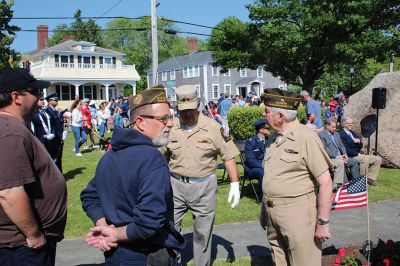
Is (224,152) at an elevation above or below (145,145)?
below

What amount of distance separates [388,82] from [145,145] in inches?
501

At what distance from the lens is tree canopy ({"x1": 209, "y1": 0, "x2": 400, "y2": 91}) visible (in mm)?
24203

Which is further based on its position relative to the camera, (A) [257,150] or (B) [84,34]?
(B) [84,34]

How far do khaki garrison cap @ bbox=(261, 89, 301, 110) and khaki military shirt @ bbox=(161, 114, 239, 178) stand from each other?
3.50 feet

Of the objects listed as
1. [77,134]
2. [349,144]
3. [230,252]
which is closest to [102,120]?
[77,134]

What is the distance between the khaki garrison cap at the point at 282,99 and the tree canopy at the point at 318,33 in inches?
843

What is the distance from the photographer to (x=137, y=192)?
2.53m

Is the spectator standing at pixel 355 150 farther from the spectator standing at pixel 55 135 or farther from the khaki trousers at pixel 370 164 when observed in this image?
the spectator standing at pixel 55 135

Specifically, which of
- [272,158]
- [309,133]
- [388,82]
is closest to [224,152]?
[272,158]

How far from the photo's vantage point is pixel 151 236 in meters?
2.48

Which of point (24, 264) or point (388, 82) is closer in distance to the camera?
point (24, 264)

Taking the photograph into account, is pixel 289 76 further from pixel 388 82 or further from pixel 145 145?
pixel 145 145

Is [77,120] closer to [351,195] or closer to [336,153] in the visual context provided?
[336,153]

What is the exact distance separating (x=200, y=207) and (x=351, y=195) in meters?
2.09
